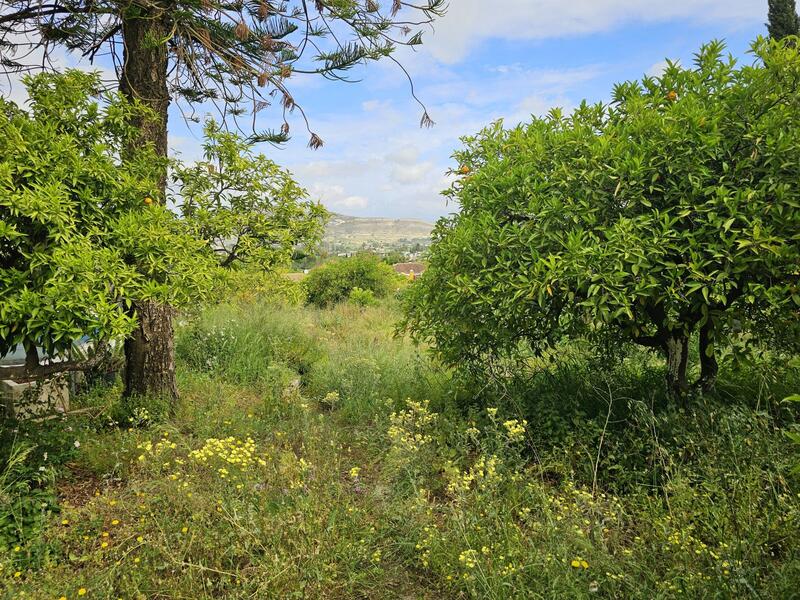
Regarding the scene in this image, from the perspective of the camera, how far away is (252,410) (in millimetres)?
4777

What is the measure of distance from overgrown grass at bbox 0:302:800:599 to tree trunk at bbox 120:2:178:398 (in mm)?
273

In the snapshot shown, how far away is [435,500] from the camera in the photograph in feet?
10.9

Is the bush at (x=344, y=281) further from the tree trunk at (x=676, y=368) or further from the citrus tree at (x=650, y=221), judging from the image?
the tree trunk at (x=676, y=368)

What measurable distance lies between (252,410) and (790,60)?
4.92 m

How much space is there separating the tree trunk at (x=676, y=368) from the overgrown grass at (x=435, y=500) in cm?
17

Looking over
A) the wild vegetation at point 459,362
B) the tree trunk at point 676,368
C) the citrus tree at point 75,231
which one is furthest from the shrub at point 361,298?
the tree trunk at point 676,368

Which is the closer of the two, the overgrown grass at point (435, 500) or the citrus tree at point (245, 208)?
the overgrown grass at point (435, 500)

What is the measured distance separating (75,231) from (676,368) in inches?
167

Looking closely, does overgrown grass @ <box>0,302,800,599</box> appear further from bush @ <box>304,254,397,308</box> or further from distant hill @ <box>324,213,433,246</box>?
distant hill @ <box>324,213,433,246</box>

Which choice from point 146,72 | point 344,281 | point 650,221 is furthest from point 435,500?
point 344,281

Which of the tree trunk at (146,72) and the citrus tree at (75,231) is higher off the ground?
the tree trunk at (146,72)

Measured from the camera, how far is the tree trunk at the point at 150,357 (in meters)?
A: 4.52

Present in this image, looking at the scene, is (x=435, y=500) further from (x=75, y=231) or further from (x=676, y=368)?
(x=75, y=231)

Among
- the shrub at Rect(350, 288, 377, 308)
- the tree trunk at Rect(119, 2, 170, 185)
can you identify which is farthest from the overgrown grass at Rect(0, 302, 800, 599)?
the shrub at Rect(350, 288, 377, 308)
